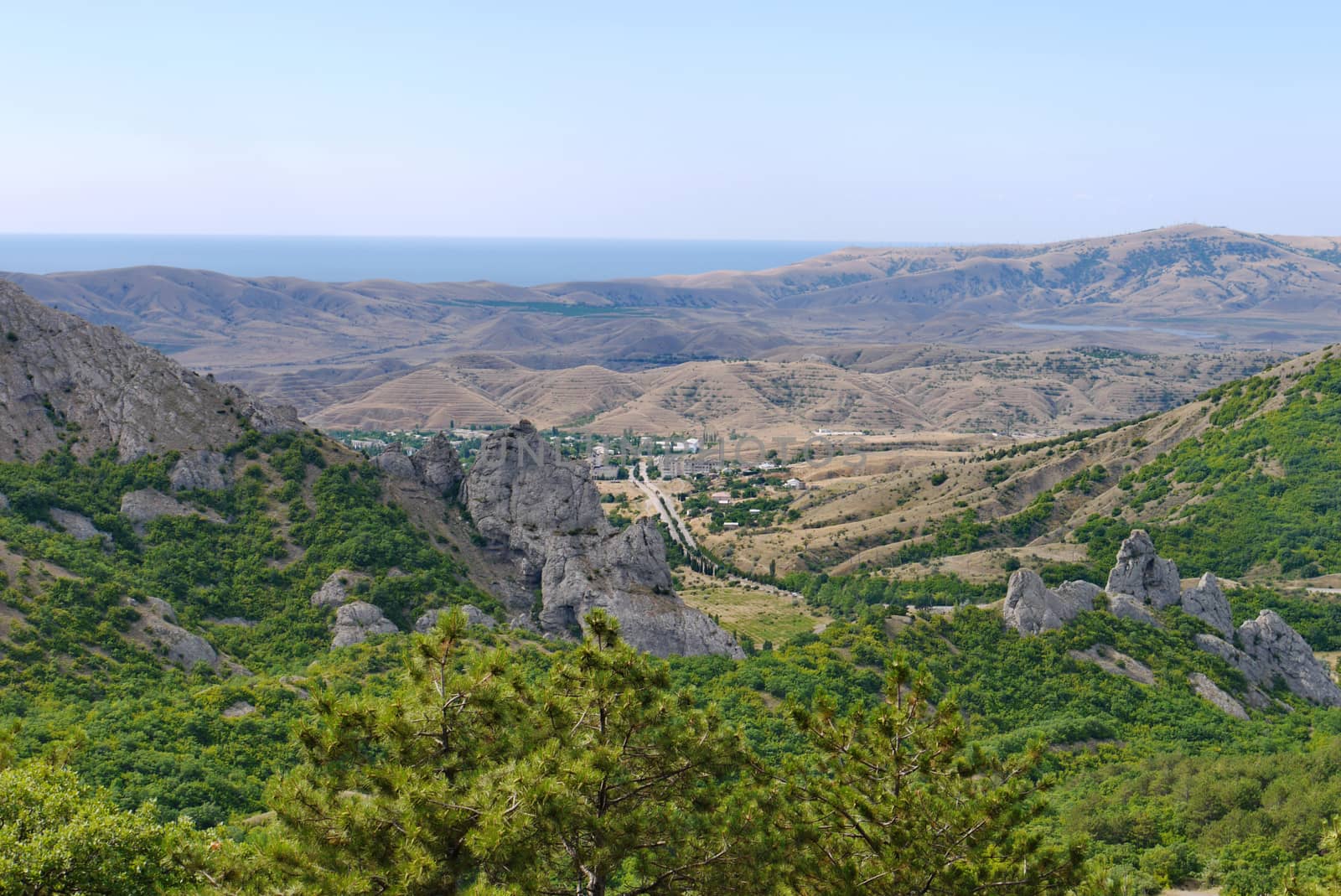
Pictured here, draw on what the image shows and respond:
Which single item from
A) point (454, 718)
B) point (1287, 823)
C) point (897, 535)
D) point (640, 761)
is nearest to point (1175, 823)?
point (1287, 823)

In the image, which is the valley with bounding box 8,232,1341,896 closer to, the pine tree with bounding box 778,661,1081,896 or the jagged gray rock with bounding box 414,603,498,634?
the pine tree with bounding box 778,661,1081,896

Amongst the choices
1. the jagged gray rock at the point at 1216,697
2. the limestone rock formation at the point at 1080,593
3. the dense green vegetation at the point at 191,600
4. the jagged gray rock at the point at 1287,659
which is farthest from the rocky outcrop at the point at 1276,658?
the dense green vegetation at the point at 191,600

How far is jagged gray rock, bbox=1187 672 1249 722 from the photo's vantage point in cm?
5375

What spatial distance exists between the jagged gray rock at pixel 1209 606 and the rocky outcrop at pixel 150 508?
60.1m

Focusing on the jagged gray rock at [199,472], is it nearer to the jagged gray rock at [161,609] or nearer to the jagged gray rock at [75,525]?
the jagged gray rock at [75,525]

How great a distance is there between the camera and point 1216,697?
54625 millimetres

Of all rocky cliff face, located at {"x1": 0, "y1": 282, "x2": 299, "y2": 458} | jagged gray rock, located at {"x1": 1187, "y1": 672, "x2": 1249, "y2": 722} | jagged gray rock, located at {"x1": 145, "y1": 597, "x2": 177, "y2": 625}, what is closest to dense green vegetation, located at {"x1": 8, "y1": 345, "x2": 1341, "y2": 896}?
jagged gray rock, located at {"x1": 145, "y1": 597, "x2": 177, "y2": 625}

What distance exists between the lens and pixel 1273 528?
3371 inches

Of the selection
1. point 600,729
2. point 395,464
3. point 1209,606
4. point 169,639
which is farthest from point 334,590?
point 1209,606

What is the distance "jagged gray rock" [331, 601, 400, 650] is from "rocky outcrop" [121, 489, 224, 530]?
12.1m

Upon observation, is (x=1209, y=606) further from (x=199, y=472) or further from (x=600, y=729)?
(x=199, y=472)

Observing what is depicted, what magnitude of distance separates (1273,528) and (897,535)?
34.0m

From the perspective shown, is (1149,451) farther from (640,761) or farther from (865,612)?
(640,761)

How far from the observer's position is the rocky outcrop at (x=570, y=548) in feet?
188
